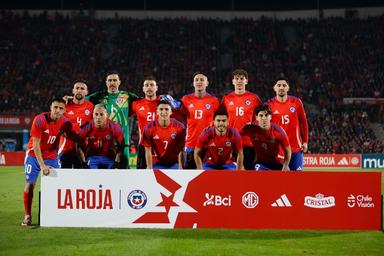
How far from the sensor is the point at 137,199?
782 cm

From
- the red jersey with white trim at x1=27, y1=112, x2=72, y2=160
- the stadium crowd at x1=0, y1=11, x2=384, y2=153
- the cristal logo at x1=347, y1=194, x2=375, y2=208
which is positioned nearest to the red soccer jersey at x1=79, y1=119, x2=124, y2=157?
the red jersey with white trim at x1=27, y1=112, x2=72, y2=160

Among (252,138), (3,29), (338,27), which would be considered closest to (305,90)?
(338,27)

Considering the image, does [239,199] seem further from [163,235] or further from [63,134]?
[63,134]

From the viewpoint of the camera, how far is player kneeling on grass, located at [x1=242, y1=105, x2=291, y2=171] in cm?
873

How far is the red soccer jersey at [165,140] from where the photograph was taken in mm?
8727

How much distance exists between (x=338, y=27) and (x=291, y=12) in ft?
14.0

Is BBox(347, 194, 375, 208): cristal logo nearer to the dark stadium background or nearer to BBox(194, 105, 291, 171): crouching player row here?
BBox(194, 105, 291, 171): crouching player row

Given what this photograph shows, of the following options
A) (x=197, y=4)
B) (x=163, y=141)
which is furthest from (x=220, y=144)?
(x=197, y=4)

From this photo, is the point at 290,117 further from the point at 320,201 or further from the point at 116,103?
the point at 116,103

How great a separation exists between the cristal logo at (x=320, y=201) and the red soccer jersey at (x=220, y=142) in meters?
1.43

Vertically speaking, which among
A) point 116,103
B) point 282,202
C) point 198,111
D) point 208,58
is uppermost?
point 208,58

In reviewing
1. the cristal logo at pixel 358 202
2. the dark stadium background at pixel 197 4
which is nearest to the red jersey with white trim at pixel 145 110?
the cristal logo at pixel 358 202

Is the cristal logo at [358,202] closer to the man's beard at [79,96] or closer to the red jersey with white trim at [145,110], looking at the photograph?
the red jersey with white trim at [145,110]

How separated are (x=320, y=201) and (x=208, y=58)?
29.8m
